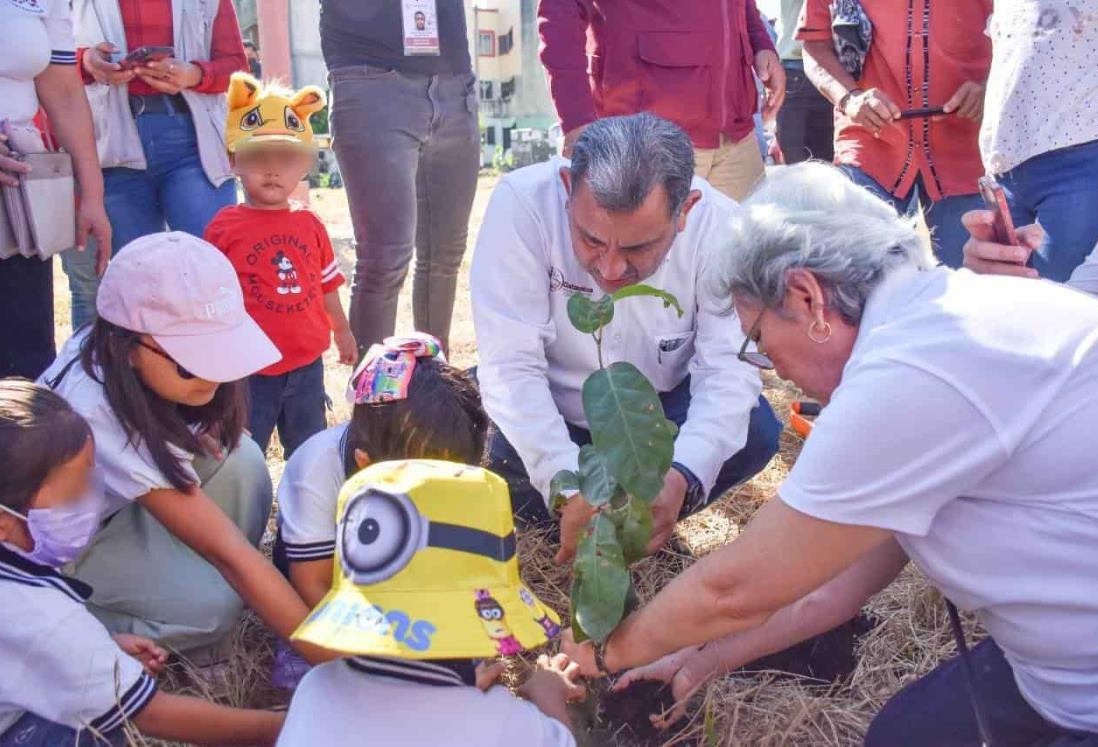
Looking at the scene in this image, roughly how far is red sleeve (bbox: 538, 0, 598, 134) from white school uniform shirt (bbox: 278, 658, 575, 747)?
2.25 meters

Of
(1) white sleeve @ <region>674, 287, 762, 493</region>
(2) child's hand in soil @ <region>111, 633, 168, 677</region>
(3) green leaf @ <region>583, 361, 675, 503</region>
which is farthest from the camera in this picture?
(1) white sleeve @ <region>674, 287, 762, 493</region>

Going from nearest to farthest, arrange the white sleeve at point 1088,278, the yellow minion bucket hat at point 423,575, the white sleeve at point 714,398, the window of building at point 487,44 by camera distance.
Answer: the yellow minion bucket hat at point 423,575, the white sleeve at point 1088,278, the white sleeve at point 714,398, the window of building at point 487,44

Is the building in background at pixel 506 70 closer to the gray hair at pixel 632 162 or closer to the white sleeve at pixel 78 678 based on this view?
the gray hair at pixel 632 162

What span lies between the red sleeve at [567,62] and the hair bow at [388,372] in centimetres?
142

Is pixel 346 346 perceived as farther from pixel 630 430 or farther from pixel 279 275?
pixel 630 430

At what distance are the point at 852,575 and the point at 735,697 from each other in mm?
424

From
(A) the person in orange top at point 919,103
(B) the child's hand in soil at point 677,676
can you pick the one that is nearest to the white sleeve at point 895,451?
(B) the child's hand in soil at point 677,676

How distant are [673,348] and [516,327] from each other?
0.47 m

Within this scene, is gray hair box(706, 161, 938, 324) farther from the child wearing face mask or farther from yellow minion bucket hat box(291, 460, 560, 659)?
the child wearing face mask

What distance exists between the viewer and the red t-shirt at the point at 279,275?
3.11 meters

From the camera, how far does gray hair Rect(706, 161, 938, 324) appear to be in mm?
1579

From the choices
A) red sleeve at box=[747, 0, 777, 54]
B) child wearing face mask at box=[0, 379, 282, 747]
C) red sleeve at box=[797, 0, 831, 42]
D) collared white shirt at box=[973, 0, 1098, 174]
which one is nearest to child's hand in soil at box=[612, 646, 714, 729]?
child wearing face mask at box=[0, 379, 282, 747]

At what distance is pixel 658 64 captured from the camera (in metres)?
3.51

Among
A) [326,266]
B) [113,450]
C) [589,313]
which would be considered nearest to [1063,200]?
[589,313]
